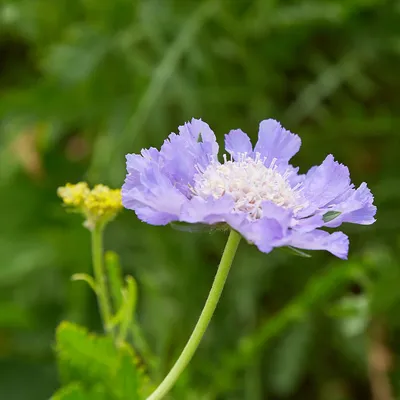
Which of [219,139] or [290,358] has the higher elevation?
[219,139]

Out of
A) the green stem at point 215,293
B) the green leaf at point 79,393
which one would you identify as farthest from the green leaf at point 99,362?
the green stem at point 215,293

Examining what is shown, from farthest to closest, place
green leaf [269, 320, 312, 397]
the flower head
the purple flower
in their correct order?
1. green leaf [269, 320, 312, 397]
2. the flower head
3. the purple flower

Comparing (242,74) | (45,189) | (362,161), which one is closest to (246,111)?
(242,74)

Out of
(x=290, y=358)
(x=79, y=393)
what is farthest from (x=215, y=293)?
(x=290, y=358)

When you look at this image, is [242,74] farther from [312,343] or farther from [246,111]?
[312,343]

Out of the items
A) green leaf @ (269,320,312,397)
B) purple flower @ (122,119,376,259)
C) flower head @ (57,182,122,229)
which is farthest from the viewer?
green leaf @ (269,320,312,397)

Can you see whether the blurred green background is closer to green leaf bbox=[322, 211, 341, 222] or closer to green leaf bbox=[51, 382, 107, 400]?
green leaf bbox=[51, 382, 107, 400]

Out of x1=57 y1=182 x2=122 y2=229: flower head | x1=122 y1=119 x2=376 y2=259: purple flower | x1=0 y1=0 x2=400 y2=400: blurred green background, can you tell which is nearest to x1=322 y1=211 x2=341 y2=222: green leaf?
x1=122 y1=119 x2=376 y2=259: purple flower

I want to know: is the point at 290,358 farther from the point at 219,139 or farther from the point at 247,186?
the point at 247,186
